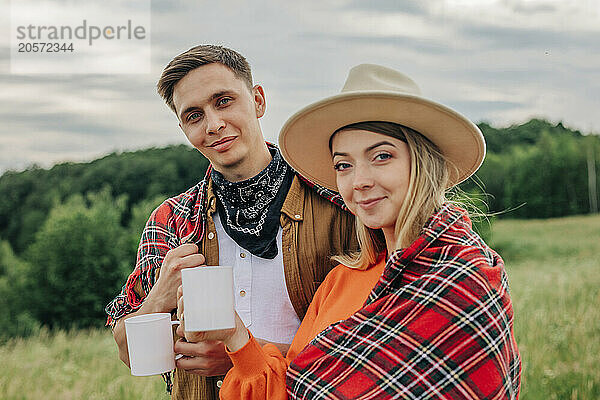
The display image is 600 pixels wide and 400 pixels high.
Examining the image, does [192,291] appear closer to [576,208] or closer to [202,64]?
[202,64]

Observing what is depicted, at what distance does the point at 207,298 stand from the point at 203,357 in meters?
0.35

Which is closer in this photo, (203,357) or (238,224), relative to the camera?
(203,357)

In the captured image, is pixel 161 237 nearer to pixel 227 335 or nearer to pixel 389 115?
pixel 227 335

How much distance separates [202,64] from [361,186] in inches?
31.6

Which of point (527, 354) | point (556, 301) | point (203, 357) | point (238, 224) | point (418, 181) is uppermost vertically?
point (418, 181)

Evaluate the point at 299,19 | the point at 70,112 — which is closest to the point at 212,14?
the point at 299,19

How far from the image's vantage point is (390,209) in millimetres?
1592

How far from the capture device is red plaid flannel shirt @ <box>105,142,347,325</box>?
6.89 feet

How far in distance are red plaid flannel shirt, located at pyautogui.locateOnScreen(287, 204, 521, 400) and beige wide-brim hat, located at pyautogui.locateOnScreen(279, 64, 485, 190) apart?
21cm

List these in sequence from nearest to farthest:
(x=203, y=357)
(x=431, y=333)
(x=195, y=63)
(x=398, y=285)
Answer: (x=431, y=333)
(x=398, y=285)
(x=203, y=357)
(x=195, y=63)

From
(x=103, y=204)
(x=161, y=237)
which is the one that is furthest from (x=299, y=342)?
(x=103, y=204)

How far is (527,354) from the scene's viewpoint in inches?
211

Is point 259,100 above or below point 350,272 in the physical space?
above

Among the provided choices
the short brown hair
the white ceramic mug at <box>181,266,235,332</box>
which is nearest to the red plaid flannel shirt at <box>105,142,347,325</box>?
the short brown hair
